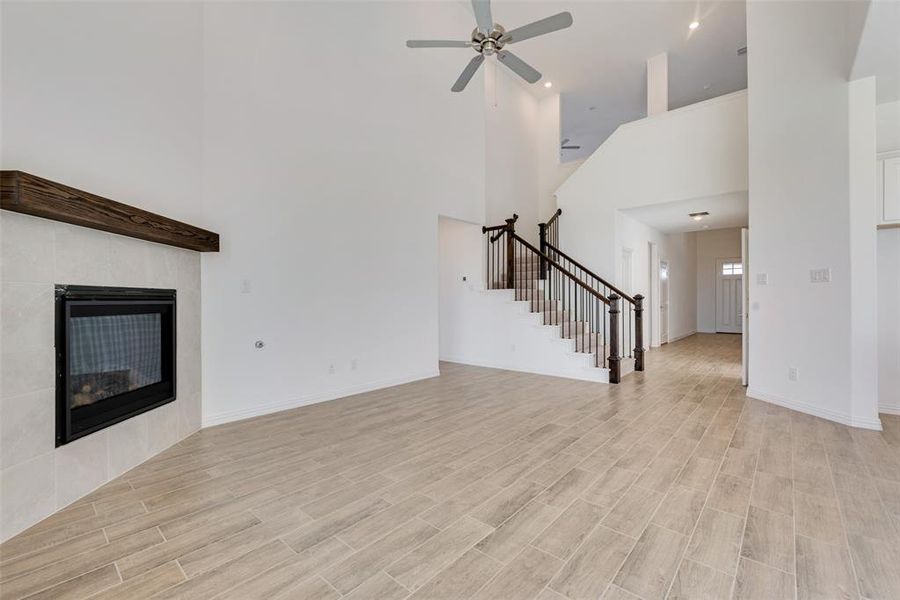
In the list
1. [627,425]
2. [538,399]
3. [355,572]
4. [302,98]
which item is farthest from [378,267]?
[355,572]

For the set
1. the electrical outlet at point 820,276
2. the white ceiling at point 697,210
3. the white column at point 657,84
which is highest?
the white column at point 657,84

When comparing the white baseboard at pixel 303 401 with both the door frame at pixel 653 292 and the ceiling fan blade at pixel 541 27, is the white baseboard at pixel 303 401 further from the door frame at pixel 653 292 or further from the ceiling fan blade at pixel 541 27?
the door frame at pixel 653 292

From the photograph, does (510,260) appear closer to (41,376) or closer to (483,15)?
(483,15)

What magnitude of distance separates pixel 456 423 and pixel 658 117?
18.8 ft

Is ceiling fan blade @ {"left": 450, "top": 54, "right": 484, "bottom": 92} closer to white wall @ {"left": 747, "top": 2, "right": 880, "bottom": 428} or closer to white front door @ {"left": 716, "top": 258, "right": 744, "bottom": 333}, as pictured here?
white wall @ {"left": 747, "top": 2, "right": 880, "bottom": 428}

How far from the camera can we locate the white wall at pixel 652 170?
17.4 ft

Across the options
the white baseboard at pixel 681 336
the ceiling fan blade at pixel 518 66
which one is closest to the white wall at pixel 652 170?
the ceiling fan blade at pixel 518 66

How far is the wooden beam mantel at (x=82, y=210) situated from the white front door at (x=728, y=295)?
13.2m

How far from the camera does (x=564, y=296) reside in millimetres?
6727

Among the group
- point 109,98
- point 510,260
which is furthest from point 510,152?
point 109,98

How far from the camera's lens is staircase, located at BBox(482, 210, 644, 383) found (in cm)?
546

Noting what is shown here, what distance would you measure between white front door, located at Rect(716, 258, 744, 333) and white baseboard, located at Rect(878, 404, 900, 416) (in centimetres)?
833

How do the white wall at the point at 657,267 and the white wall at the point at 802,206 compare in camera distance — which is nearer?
the white wall at the point at 802,206

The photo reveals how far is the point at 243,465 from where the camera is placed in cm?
268
